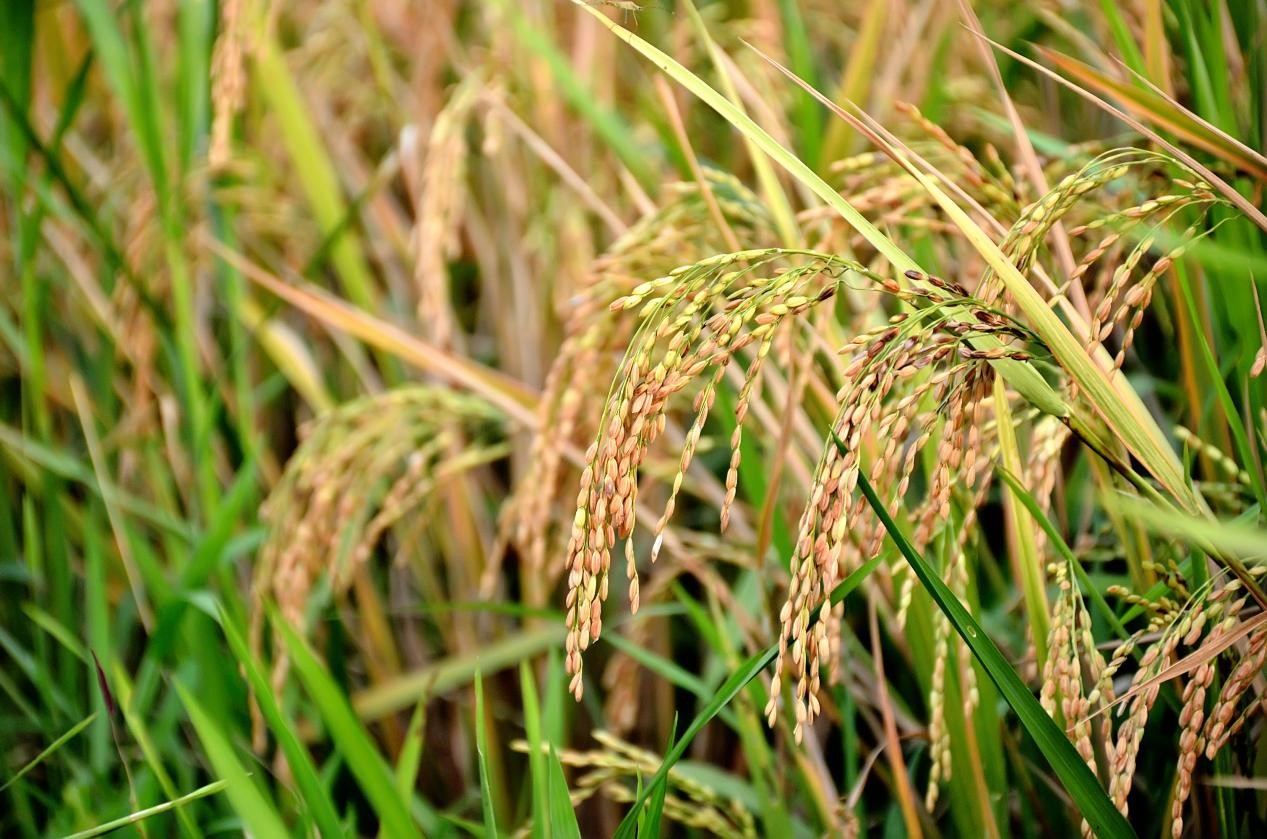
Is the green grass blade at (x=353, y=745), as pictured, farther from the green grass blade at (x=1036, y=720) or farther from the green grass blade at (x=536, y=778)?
the green grass blade at (x=1036, y=720)

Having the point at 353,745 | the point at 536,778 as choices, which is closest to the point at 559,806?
the point at 536,778

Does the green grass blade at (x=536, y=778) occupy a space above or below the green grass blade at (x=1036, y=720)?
below

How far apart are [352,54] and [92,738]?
114cm

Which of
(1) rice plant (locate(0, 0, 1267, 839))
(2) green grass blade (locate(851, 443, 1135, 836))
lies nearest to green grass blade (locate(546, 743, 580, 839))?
(1) rice plant (locate(0, 0, 1267, 839))

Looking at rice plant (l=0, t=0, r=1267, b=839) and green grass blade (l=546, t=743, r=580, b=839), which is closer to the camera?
rice plant (l=0, t=0, r=1267, b=839)

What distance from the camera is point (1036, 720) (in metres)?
0.69

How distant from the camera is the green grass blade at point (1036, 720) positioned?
67cm

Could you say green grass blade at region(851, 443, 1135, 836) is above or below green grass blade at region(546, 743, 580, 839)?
above

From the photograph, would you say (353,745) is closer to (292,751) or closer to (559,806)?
(292,751)

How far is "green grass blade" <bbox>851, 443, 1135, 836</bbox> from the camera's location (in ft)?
2.20

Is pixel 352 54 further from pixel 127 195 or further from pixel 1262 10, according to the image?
pixel 1262 10

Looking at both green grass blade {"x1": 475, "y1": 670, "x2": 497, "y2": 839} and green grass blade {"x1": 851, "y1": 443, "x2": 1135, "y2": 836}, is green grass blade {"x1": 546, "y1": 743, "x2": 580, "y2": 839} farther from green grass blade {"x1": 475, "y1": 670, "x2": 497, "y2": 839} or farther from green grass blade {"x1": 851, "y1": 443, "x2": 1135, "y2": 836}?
green grass blade {"x1": 851, "y1": 443, "x2": 1135, "y2": 836}

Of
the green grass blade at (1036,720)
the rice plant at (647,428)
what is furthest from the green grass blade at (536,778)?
the green grass blade at (1036,720)

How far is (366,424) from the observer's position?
1199 millimetres
